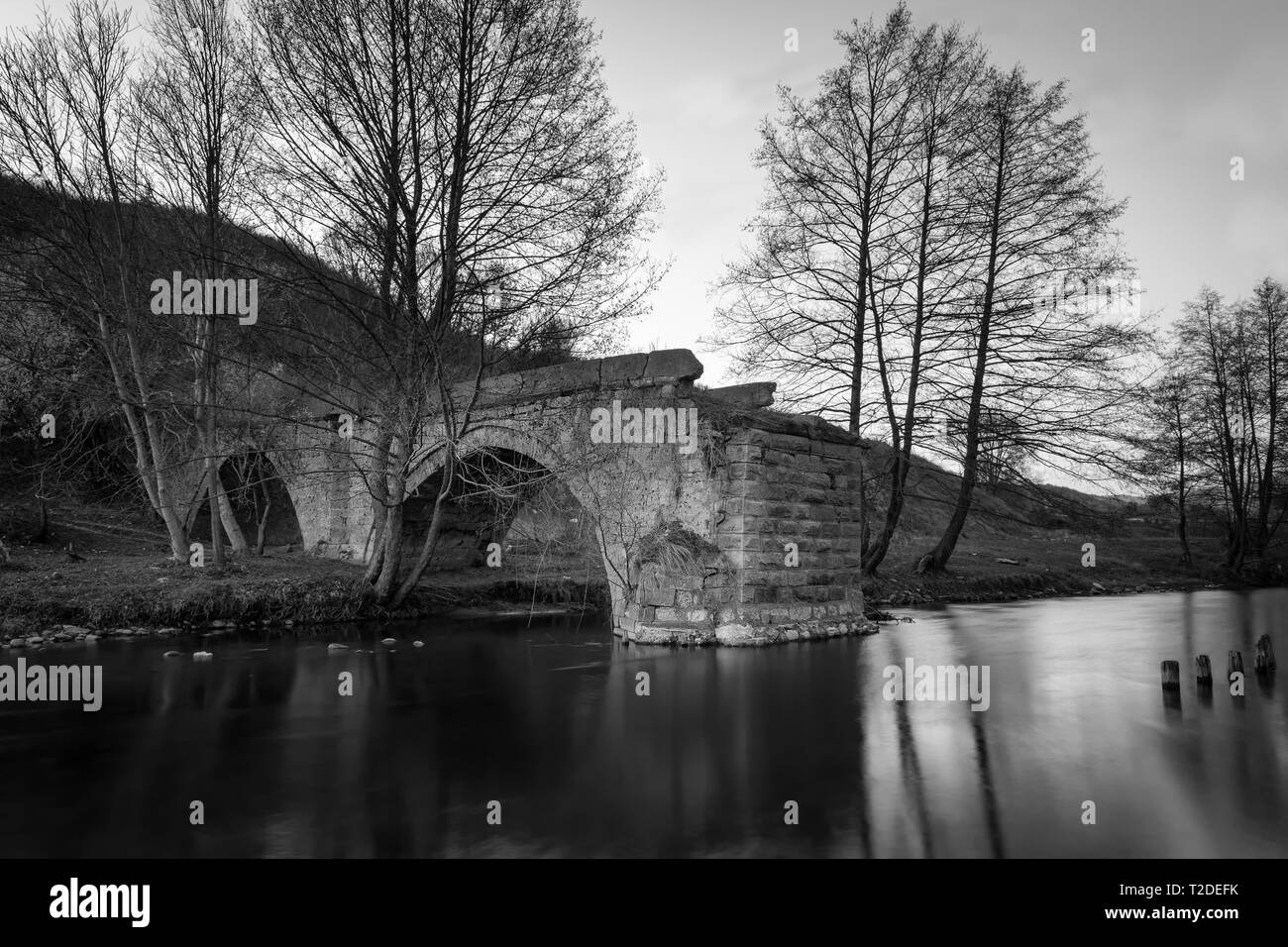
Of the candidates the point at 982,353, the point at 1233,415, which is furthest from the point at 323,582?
the point at 1233,415

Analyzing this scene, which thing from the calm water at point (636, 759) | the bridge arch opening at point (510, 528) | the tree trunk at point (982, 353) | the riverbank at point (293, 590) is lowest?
the calm water at point (636, 759)

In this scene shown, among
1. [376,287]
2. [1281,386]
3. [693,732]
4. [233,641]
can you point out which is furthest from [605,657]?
[1281,386]

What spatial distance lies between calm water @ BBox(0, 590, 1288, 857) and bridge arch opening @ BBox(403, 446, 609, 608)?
2.79m

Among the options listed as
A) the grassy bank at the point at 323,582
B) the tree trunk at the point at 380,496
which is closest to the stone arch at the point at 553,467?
the tree trunk at the point at 380,496

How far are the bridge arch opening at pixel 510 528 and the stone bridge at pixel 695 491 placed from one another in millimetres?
593

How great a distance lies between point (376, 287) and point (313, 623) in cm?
469

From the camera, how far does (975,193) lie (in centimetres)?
1559

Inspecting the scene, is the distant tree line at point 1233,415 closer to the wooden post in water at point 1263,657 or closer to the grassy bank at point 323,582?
the grassy bank at point 323,582

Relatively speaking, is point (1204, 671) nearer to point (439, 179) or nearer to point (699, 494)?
point (699, 494)

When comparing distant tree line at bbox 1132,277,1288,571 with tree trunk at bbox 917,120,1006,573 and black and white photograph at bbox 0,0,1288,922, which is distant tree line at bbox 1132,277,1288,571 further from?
tree trunk at bbox 917,120,1006,573

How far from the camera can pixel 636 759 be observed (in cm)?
534

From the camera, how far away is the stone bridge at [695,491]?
930cm

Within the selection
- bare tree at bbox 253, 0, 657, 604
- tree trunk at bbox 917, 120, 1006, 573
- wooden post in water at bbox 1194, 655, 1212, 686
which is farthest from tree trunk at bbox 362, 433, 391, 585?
tree trunk at bbox 917, 120, 1006, 573

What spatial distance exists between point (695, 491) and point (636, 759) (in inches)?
175
